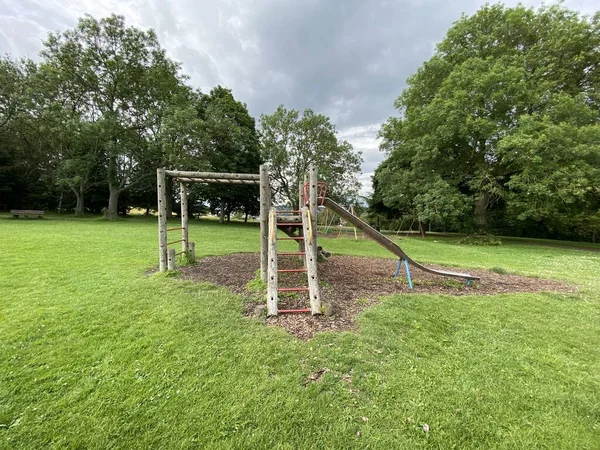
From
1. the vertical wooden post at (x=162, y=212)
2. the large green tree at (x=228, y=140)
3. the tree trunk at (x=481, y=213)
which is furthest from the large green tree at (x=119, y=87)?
the tree trunk at (x=481, y=213)

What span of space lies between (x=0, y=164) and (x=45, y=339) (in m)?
33.8

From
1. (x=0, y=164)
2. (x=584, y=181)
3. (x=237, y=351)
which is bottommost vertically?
(x=237, y=351)

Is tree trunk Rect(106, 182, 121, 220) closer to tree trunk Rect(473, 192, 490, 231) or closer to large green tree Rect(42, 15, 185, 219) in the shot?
large green tree Rect(42, 15, 185, 219)

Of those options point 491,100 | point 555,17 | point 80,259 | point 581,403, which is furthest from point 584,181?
point 80,259

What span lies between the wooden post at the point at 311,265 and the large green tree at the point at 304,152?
17.0 m

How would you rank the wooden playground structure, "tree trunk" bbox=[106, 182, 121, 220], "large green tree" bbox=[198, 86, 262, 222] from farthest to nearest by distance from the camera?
"tree trunk" bbox=[106, 182, 121, 220] < "large green tree" bbox=[198, 86, 262, 222] < the wooden playground structure

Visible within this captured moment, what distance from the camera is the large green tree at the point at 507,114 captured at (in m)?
12.2

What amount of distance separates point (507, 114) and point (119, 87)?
89.8 ft

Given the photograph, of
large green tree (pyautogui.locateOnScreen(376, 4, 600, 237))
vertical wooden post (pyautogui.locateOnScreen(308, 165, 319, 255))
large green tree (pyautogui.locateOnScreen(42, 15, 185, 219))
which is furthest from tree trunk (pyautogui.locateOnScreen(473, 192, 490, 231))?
large green tree (pyautogui.locateOnScreen(42, 15, 185, 219))

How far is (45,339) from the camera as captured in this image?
2.89m

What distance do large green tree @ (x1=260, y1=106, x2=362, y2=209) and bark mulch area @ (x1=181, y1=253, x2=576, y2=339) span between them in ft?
50.2

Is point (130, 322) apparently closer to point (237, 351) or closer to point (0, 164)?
point (237, 351)

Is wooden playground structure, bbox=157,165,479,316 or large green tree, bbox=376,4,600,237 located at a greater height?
large green tree, bbox=376,4,600,237

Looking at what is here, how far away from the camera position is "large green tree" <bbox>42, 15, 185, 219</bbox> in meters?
18.5
